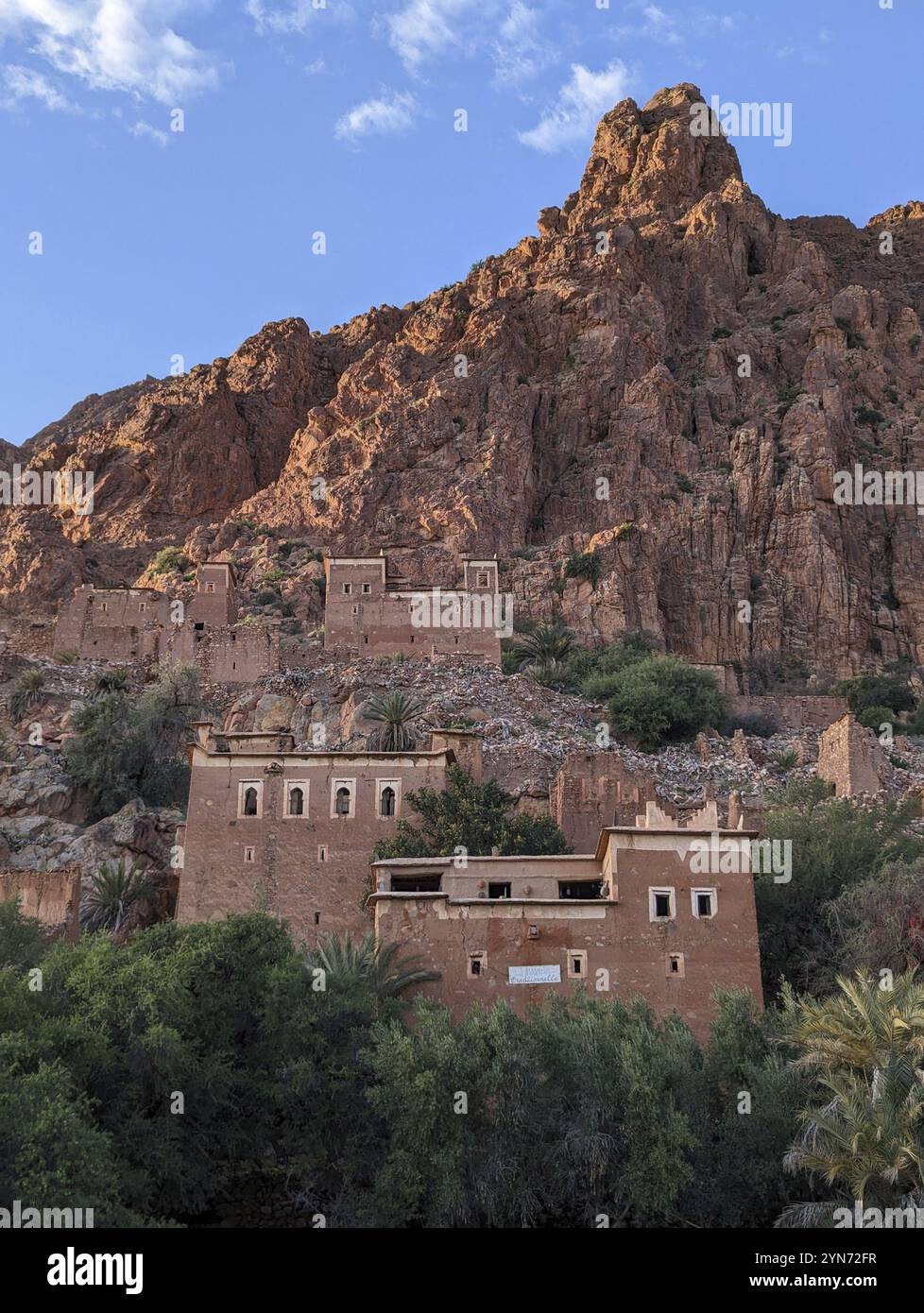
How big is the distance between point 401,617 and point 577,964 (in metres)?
32.3

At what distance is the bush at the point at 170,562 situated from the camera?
84875 millimetres

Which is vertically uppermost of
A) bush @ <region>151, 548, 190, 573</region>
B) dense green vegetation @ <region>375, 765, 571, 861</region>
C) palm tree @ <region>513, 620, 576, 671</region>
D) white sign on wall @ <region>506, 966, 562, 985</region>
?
bush @ <region>151, 548, 190, 573</region>

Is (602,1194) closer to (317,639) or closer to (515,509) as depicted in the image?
(317,639)

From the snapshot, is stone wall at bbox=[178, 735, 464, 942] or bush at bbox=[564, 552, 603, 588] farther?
bush at bbox=[564, 552, 603, 588]

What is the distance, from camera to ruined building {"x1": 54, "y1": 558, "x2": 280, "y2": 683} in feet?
195

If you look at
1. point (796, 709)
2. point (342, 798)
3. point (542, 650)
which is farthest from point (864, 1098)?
point (542, 650)

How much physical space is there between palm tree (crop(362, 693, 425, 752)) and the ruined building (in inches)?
514

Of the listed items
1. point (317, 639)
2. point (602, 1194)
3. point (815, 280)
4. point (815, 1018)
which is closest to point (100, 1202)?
point (602, 1194)

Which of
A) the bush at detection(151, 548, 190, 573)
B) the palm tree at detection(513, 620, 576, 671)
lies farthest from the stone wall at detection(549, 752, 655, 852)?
the bush at detection(151, 548, 190, 573)

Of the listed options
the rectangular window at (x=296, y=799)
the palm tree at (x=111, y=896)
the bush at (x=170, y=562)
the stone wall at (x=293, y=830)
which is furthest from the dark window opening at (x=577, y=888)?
the bush at (x=170, y=562)

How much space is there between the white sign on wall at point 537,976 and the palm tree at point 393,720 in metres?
14.2

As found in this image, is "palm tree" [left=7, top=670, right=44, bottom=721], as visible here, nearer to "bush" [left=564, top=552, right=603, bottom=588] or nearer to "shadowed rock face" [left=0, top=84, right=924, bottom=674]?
"shadowed rock face" [left=0, top=84, right=924, bottom=674]

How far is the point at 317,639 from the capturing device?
62406mm

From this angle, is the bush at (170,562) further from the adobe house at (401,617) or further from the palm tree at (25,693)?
the palm tree at (25,693)
